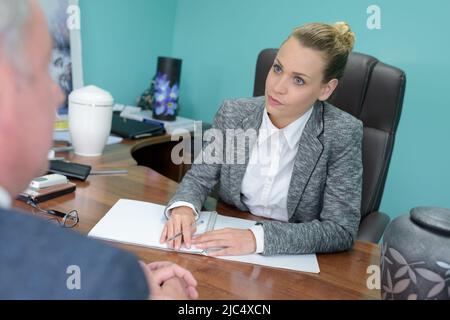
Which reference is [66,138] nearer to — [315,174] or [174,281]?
[315,174]

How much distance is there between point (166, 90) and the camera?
2.27 m

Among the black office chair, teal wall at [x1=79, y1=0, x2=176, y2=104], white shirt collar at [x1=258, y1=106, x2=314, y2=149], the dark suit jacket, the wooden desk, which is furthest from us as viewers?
teal wall at [x1=79, y1=0, x2=176, y2=104]

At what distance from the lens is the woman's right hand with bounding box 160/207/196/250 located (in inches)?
40.1

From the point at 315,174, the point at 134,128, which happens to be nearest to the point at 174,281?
the point at 315,174

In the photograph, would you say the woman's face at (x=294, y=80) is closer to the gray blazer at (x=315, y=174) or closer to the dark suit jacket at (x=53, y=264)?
the gray blazer at (x=315, y=174)

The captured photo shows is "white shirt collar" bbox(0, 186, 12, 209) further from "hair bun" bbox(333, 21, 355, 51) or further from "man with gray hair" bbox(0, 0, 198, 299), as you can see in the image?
"hair bun" bbox(333, 21, 355, 51)

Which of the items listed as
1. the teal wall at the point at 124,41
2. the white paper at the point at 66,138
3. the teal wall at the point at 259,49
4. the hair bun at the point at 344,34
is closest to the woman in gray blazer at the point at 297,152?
the hair bun at the point at 344,34

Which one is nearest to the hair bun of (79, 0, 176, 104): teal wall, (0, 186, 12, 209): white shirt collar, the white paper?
the white paper

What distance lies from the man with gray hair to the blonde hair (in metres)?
0.90

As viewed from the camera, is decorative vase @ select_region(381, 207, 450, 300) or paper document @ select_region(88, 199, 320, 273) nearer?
decorative vase @ select_region(381, 207, 450, 300)

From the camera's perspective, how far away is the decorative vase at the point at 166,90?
7.39 ft

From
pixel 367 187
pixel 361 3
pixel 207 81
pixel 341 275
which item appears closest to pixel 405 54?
pixel 361 3

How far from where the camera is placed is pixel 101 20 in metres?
2.25
